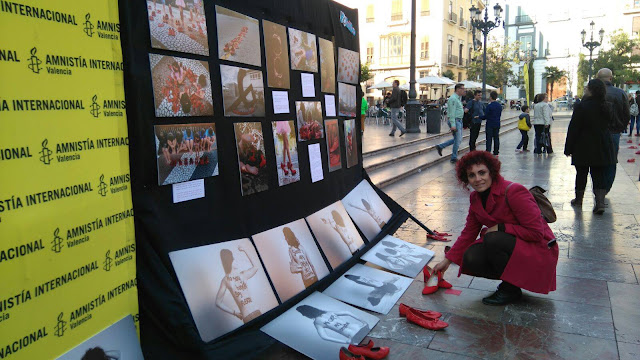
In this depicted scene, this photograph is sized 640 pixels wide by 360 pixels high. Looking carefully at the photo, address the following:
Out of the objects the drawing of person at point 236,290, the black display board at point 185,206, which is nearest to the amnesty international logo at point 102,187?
the black display board at point 185,206

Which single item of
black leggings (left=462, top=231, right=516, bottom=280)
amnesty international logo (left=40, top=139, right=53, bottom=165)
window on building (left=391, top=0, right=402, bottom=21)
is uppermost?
window on building (left=391, top=0, right=402, bottom=21)

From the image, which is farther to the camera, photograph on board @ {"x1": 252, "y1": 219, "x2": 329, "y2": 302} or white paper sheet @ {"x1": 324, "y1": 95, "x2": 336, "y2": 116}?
white paper sheet @ {"x1": 324, "y1": 95, "x2": 336, "y2": 116}

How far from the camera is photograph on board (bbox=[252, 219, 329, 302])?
334 cm

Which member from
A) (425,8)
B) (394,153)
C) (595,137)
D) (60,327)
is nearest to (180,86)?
(60,327)

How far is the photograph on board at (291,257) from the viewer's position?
131 inches

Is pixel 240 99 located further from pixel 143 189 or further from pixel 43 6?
pixel 43 6

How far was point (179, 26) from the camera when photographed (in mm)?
2729

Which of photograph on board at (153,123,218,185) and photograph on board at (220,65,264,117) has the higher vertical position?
photograph on board at (220,65,264,117)

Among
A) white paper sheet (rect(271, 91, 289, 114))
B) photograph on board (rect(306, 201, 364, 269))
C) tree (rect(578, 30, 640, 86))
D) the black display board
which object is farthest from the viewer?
tree (rect(578, 30, 640, 86))

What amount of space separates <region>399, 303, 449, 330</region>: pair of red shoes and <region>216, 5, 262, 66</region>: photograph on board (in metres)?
2.09

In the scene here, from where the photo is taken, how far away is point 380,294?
3783mm

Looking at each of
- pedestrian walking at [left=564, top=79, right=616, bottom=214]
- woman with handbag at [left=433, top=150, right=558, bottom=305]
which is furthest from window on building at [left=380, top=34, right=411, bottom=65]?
woman with handbag at [left=433, top=150, right=558, bottom=305]

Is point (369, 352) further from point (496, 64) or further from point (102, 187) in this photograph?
point (496, 64)

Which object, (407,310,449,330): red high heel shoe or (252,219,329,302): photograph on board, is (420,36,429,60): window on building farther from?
(407,310,449,330): red high heel shoe
